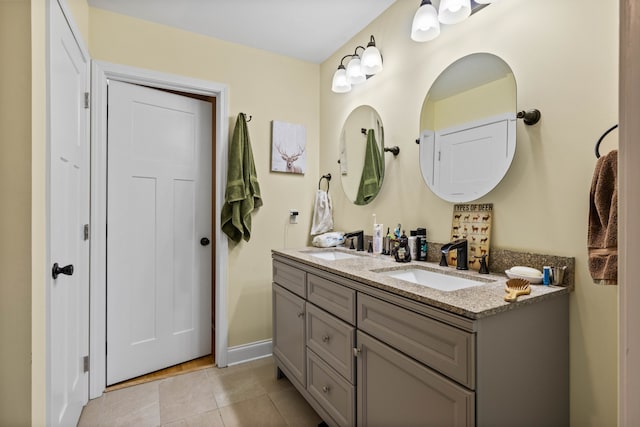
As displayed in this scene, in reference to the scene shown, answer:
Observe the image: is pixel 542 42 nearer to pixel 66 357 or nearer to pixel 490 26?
pixel 490 26

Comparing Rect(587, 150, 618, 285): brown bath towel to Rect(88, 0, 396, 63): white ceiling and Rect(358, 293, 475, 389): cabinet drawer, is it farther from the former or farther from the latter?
Rect(88, 0, 396, 63): white ceiling

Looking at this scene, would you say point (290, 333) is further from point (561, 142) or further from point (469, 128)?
point (561, 142)

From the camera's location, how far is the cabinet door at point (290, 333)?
180cm

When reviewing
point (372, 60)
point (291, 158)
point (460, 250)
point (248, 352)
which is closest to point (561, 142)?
point (460, 250)

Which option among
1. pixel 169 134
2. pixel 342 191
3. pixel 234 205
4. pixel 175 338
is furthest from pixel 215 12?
pixel 175 338

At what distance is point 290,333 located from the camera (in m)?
1.94

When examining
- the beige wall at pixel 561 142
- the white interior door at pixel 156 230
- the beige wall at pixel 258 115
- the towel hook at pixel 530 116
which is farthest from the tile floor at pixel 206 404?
the towel hook at pixel 530 116

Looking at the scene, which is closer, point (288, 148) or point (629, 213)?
point (629, 213)

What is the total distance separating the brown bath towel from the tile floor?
5.01 ft

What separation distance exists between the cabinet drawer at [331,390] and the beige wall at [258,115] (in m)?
0.96

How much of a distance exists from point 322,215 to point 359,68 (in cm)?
114

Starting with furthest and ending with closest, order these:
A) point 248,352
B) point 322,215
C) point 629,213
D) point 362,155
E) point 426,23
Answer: point 322,215, point 248,352, point 362,155, point 426,23, point 629,213

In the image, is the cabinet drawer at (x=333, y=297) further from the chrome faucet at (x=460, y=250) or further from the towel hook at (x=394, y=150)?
the towel hook at (x=394, y=150)

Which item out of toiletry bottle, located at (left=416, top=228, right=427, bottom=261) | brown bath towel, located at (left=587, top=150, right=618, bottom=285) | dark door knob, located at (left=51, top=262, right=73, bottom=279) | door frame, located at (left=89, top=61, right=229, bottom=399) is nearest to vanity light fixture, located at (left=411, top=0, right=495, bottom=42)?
brown bath towel, located at (left=587, top=150, right=618, bottom=285)
